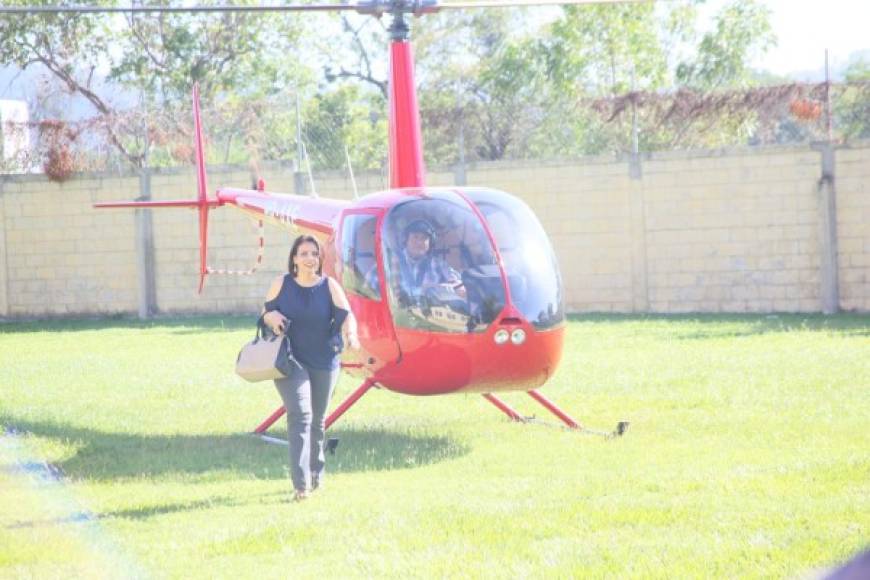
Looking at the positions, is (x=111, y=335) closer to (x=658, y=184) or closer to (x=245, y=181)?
(x=245, y=181)

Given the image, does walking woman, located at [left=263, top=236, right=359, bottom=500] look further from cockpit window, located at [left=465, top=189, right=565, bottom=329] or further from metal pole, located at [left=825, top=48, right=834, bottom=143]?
metal pole, located at [left=825, top=48, right=834, bottom=143]

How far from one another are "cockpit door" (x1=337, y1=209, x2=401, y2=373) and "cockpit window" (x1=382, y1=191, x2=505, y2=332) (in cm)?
10

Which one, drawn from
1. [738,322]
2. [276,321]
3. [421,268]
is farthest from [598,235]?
[276,321]

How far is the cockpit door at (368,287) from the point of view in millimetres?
9094

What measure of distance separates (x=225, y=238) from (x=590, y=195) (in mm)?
5670

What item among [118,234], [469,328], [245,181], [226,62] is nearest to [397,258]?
[469,328]

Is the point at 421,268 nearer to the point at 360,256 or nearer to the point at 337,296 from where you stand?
the point at 360,256

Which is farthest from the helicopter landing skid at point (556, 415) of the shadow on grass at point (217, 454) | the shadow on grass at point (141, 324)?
the shadow on grass at point (141, 324)

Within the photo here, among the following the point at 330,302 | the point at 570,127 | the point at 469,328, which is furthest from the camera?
the point at 570,127

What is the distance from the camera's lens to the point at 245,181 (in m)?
22.0

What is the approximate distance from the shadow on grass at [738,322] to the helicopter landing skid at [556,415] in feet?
20.0

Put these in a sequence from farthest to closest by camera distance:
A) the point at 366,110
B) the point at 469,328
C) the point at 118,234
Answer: the point at 366,110
the point at 118,234
the point at 469,328

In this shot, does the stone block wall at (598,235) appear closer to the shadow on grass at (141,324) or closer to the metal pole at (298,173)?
the metal pole at (298,173)

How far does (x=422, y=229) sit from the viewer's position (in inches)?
356
